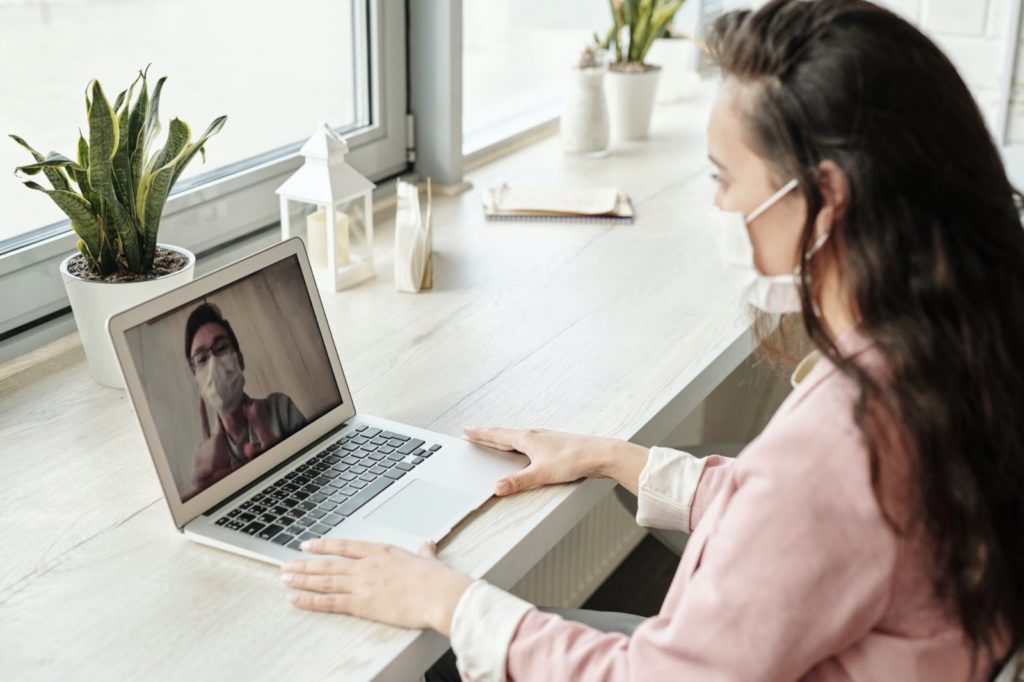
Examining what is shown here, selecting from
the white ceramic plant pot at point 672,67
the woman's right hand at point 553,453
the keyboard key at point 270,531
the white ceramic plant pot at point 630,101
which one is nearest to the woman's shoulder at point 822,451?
the woman's right hand at point 553,453

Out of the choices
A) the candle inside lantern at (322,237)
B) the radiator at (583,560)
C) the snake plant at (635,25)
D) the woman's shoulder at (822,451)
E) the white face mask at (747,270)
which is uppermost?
the snake plant at (635,25)

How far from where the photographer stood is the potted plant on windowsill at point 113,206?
4.28 feet

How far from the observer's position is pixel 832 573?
0.82 metres

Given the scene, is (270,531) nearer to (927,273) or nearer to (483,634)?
(483,634)

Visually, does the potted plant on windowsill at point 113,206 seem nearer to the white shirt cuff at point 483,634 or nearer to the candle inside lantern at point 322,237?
the candle inside lantern at point 322,237

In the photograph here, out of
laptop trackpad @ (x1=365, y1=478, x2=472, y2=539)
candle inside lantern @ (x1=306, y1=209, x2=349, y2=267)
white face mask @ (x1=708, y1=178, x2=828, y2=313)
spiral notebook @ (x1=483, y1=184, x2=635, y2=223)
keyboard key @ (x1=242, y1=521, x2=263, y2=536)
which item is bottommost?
laptop trackpad @ (x1=365, y1=478, x2=472, y2=539)

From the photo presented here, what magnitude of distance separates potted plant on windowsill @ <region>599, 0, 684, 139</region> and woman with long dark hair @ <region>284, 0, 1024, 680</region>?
1542mm

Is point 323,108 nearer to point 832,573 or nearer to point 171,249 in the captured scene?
point 171,249

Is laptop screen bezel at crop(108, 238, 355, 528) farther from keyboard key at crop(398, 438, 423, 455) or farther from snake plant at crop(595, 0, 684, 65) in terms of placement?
snake plant at crop(595, 0, 684, 65)

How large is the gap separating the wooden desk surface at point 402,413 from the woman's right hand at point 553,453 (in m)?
0.02

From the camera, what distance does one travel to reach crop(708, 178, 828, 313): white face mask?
Result: 3.18 feet

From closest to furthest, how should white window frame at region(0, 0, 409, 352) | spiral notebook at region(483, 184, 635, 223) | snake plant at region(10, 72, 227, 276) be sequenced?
snake plant at region(10, 72, 227, 276) → white window frame at region(0, 0, 409, 352) → spiral notebook at region(483, 184, 635, 223)

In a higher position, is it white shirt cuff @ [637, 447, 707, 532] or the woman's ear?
the woman's ear

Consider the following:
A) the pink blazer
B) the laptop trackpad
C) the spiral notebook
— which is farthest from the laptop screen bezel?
the spiral notebook
